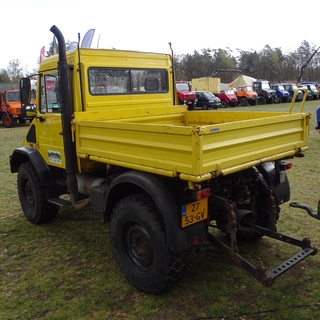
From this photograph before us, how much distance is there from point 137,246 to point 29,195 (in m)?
2.41

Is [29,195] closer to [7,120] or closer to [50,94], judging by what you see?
[50,94]

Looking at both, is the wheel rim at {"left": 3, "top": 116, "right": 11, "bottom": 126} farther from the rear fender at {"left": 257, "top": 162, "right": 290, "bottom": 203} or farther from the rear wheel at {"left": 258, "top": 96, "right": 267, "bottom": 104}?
the rear wheel at {"left": 258, "top": 96, "right": 267, "bottom": 104}

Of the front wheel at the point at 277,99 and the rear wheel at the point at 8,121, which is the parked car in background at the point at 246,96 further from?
the rear wheel at the point at 8,121

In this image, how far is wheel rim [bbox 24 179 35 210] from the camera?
5.09 meters

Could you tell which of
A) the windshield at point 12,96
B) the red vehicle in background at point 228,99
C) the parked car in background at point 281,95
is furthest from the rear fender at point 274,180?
the parked car in background at point 281,95

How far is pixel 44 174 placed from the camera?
15.3 feet

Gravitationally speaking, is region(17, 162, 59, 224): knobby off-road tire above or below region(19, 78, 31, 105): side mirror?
below

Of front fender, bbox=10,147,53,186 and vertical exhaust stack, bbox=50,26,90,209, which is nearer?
vertical exhaust stack, bbox=50,26,90,209

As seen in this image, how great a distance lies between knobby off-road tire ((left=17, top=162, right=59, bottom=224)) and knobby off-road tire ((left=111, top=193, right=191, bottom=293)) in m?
1.73

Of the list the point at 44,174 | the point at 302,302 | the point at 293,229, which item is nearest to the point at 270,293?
the point at 302,302

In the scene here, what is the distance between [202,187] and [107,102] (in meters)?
1.95

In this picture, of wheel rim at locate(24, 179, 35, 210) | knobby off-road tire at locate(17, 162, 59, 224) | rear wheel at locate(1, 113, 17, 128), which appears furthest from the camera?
rear wheel at locate(1, 113, 17, 128)

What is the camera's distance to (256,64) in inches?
2520

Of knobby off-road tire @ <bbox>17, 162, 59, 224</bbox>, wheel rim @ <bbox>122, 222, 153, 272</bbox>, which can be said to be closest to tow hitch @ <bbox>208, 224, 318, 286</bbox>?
wheel rim @ <bbox>122, 222, 153, 272</bbox>
